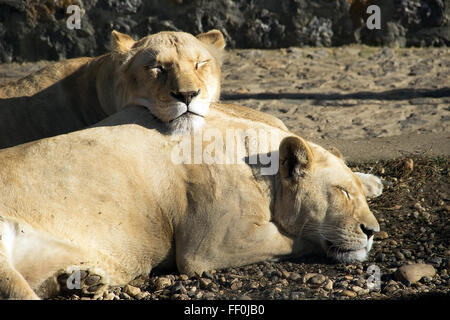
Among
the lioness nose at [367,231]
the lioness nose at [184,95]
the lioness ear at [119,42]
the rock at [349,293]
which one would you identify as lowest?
the rock at [349,293]

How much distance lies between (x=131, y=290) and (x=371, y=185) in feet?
7.73

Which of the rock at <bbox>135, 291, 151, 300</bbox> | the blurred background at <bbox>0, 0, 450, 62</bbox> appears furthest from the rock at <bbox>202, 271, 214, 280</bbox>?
the blurred background at <bbox>0, 0, 450, 62</bbox>

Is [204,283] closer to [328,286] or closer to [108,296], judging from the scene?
[108,296]

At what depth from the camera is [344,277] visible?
471 cm

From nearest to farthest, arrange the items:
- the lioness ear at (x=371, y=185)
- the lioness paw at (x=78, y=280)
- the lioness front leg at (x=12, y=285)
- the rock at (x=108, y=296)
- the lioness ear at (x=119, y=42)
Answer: the lioness front leg at (x=12, y=285)
the lioness paw at (x=78, y=280)
the rock at (x=108, y=296)
the lioness ear at (x=371, y=185)
the lioness ear at (x=119, y=42)

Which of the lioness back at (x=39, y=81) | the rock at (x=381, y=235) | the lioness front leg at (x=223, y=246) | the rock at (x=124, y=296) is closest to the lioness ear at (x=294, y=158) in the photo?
the lioness front leg at (x=223, y=246)

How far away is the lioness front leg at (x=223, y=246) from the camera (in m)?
4.64

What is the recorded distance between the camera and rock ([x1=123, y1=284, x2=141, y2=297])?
4.53 metres

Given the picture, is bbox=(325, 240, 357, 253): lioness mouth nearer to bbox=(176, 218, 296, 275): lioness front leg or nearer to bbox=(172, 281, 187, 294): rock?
bbox=(176, 218, 296, 275): lioness front leg

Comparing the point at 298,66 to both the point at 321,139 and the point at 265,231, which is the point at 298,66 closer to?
the point at 321,139

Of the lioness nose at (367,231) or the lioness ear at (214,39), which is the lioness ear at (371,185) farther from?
the lioness ear at (214,39)

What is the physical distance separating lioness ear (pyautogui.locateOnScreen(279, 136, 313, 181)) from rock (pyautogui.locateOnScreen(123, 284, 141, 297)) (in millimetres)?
1238

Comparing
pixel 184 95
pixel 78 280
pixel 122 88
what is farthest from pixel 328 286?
pixel 122 88

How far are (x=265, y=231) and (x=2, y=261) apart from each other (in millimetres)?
1675
